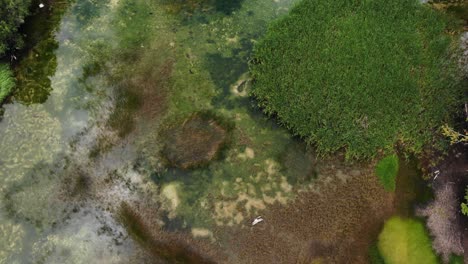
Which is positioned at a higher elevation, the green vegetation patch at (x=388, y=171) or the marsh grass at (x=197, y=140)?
the green vegetation patch at (x=388, y=171)

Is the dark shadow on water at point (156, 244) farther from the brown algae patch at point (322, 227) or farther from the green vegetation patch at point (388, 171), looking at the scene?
the green vegetation patch at point (388, 171)

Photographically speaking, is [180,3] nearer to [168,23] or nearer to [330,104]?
[168,23]

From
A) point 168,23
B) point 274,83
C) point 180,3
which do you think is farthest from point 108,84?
point 274,83

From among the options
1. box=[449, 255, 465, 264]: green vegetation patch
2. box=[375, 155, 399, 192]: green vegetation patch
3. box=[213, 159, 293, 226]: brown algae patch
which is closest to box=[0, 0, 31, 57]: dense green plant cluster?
box=[213, 159, 293, 226]: brown algae patch

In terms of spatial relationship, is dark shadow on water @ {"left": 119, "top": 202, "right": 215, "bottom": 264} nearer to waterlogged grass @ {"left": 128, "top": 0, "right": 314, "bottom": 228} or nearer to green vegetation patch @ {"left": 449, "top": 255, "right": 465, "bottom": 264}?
waterlogged grass @ {"left": 128, "top": 0, "right": 314, "bottom": 228}

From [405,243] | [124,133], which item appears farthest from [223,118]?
[405,243]

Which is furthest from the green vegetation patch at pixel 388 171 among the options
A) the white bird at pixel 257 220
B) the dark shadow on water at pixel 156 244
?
the dark shadow on water at pixel 156 244

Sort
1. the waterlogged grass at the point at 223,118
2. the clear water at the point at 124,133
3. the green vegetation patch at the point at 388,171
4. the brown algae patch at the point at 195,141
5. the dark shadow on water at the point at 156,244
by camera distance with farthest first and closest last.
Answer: the brown algae patch at the point at 195,141 → the green vegetation patch at the point at 388,171 → the waterlogged grass at the point at 223,118 → the clear water at the point at 124,133 → the dark shadow on water at the point at 156,244
